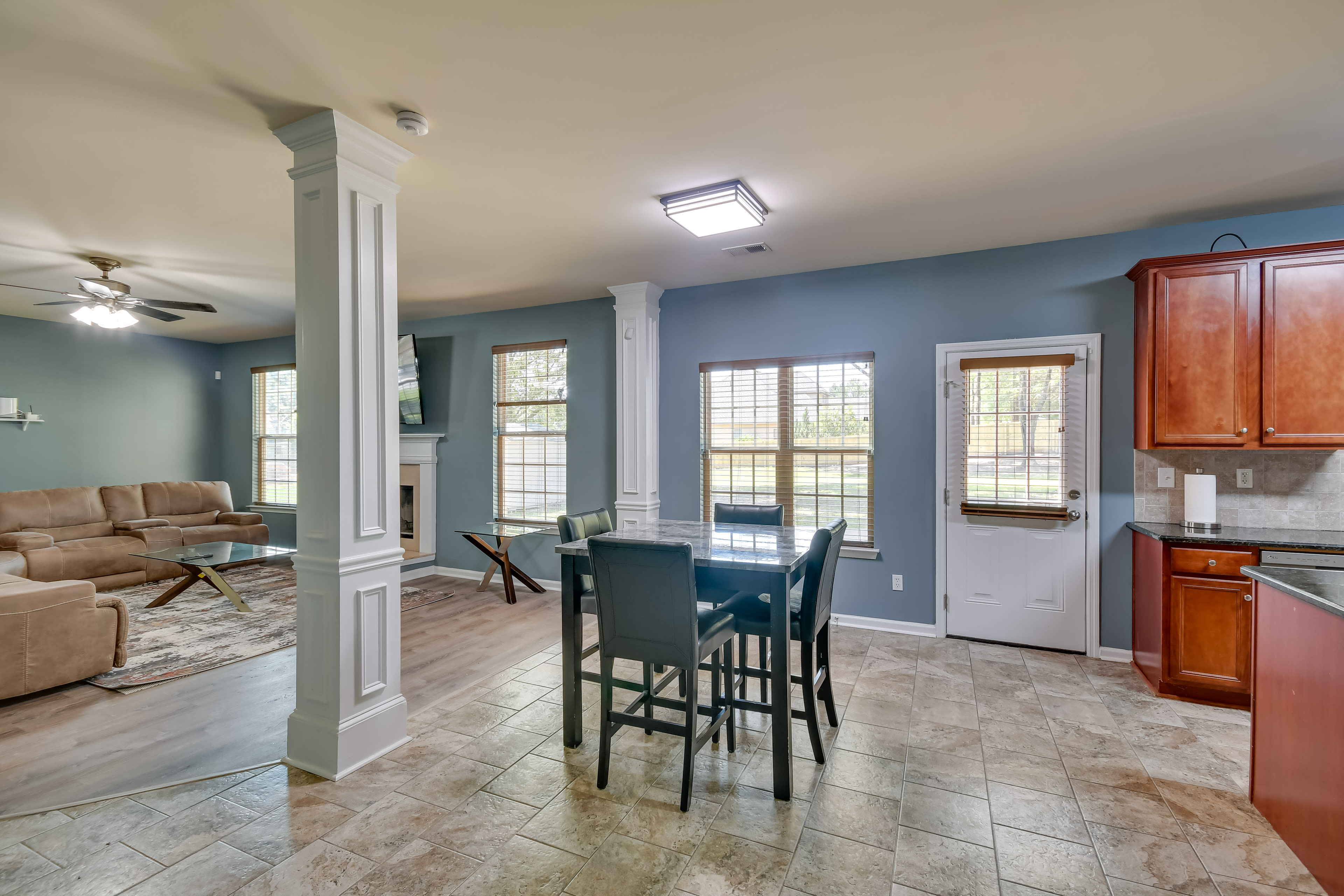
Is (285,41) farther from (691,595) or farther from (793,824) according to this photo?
(793,824)

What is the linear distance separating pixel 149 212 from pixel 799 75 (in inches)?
→ 142

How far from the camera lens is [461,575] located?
19.7 ft

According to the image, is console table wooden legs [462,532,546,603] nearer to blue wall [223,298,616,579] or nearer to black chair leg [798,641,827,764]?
blue wall [223,298,616,579]

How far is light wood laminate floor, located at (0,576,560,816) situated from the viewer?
2.43m

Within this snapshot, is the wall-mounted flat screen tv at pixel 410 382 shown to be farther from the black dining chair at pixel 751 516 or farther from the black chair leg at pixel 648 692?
the black chair leg at pixel 648 692

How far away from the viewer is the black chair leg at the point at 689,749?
7.15 ft

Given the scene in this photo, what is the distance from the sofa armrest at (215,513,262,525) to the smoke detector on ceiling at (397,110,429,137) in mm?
5898

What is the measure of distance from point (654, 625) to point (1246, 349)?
342 cm

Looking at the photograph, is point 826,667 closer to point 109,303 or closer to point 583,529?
point 583,529

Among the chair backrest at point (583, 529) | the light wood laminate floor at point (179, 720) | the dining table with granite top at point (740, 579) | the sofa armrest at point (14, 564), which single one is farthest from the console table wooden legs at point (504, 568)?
the sofa armrest at point (14, 564)

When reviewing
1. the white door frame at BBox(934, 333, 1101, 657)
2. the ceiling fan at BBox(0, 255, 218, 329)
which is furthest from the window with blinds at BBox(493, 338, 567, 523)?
the white door frame at BBox(934, 333, 1101, 657)

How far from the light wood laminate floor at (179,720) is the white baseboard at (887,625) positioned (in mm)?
2068

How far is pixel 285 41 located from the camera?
1.92m

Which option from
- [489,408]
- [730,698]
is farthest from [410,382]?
[730,698]
